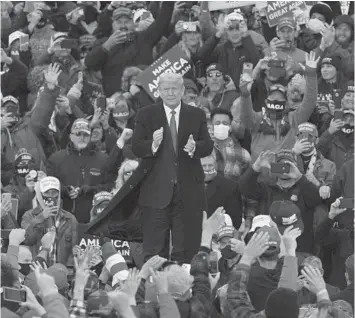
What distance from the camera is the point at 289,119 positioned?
19.6 m

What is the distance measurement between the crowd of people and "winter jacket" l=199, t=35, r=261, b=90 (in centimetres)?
3

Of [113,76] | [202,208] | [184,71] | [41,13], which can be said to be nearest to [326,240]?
[202,208]

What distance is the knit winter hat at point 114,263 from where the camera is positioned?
50.6ft

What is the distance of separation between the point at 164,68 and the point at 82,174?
69.6 inches

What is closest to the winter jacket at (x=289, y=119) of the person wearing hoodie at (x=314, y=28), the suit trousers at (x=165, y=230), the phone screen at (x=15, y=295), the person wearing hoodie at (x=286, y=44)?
the person wearing hoodie at (x=286, y=44)

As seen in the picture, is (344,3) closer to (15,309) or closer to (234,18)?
(234,18)

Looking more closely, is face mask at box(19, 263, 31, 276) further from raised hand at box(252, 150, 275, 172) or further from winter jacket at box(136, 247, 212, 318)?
winter jacket at box(136, 247, 212, 318)

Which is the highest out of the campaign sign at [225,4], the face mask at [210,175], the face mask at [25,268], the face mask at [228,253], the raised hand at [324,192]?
the campaign sign at [225,4]

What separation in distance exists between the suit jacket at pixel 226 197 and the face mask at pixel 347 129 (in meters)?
1.60

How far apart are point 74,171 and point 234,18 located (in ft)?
9.08

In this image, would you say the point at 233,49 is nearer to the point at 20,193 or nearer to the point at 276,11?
the point at 276,11

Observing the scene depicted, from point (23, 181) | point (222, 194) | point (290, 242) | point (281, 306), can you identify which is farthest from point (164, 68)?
point (281, 306)

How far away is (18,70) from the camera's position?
22.4m

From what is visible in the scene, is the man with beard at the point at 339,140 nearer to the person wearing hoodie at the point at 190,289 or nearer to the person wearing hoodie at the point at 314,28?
the person wearing hoodie at the point at 314,28
